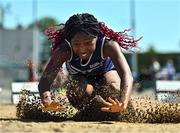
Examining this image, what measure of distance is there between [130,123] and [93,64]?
957mm

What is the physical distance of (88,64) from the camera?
816 centimetres

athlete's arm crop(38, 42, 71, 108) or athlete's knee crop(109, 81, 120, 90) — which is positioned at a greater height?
athlete's arm crop(38, 42, 71, 108)

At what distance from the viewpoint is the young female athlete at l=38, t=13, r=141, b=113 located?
771 centimetres

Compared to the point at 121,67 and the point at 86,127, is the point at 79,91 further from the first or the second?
the point at 86,127

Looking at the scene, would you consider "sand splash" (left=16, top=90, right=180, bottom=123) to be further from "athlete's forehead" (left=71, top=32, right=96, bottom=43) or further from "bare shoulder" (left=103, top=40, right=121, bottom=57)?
"athlete's forehead" (left=71, top=32, right=96, bottom=43)

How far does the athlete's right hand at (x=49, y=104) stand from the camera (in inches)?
293

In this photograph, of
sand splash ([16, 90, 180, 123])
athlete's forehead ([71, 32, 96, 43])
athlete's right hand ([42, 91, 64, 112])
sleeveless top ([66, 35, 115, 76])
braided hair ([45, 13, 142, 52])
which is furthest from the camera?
sand splash ([16, 90, 180, 123])

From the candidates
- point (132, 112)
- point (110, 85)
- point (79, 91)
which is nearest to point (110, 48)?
point (110, 85)

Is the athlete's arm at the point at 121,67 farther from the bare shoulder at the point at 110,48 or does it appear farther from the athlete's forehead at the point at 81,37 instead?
the athlete's forehead at the point at 81,37

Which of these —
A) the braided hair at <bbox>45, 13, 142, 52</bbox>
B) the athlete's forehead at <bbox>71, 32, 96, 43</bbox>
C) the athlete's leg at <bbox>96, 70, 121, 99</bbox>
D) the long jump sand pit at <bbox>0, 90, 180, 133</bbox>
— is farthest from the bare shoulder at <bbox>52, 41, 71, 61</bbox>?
the long jump sand pit at <bbox>0, 90, 180, 133</bbox>

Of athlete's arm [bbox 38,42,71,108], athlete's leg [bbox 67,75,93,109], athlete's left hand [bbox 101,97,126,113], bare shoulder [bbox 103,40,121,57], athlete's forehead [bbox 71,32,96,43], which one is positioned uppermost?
athlete's forehead [bbox 71,32,96,43]

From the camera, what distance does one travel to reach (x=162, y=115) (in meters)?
8.22

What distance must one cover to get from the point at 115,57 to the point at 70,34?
0.65 meters

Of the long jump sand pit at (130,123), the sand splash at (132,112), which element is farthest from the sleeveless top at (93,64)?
the long jump sand pit at (130,123)
